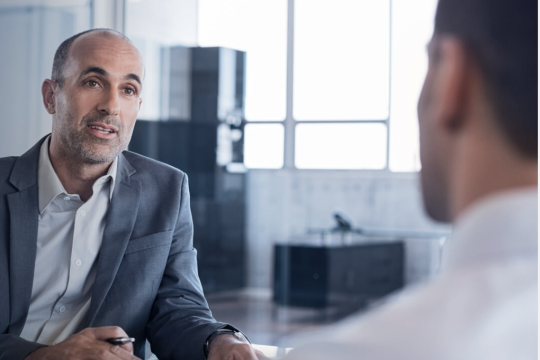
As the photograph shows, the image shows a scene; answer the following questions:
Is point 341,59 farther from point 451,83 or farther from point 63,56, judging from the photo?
point 451,83

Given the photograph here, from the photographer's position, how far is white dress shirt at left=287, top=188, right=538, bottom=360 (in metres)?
0.38

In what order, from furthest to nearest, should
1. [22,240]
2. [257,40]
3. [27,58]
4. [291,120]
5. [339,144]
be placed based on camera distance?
1. [339,144]
2. [291,120]
3. [257,40]
4. [27,58]
5. [22,240]

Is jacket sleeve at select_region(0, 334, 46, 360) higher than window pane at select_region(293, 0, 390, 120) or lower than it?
lower

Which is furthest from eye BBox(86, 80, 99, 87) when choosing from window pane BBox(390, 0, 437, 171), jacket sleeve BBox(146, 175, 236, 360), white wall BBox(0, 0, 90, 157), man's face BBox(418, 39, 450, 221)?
window pane BBox(390, 0, 437, 171)

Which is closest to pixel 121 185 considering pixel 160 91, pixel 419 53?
pixel 160 91

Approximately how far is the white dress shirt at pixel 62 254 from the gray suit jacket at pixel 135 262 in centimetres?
3

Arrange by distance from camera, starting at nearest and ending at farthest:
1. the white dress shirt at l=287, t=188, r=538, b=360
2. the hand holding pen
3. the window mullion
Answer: the white dress shirt at l=287, t=188, r=538, b=360 → the hand holding pen → the window mullion

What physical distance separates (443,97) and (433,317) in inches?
5.8

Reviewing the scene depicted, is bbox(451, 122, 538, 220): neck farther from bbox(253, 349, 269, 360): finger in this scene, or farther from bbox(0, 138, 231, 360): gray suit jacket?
bbox(0, 138, 231, 360): gray suit jacket

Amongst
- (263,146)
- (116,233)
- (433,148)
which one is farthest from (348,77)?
(433,148)

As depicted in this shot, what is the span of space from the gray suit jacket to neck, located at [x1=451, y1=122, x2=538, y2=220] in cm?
105

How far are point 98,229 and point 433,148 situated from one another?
1.25m

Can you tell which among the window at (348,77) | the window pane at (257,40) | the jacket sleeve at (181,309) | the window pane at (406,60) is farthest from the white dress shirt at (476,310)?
the window pane at (406,60)

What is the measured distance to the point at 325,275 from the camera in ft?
16.7
